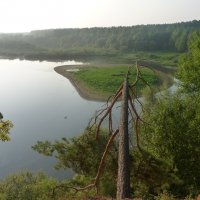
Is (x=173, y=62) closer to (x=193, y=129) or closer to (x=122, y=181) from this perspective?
(x=193, y=129)

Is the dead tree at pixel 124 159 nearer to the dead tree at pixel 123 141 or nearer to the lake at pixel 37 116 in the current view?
the dead tree at pixel 123 141

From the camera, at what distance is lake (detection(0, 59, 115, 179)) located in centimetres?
3931

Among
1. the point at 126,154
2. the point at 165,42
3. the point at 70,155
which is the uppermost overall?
the point at 165,42

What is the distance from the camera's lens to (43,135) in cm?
4694

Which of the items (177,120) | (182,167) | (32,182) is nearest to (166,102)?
(177,120)

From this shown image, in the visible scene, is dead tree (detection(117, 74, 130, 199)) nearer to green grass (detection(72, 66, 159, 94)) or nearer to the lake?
the lake

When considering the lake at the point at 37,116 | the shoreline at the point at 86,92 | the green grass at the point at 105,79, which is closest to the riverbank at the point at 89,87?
the shoreline at the point at 86,92

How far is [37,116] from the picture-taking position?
184 ft

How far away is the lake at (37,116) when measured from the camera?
39312 millimetres

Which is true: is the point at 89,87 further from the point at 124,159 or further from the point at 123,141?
the point at 124,159

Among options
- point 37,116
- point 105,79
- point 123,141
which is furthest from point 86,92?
point 123,141

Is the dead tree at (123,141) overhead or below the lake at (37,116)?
overhead

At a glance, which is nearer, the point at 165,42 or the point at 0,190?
the point at 0,190

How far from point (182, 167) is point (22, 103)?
50.1 metres
